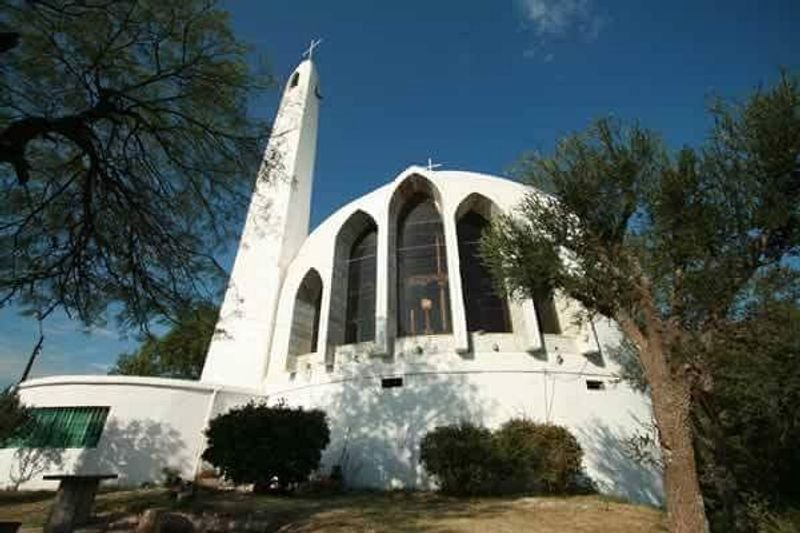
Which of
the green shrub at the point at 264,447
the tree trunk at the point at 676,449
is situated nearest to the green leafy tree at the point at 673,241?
the tree trunk at the point at 676,449

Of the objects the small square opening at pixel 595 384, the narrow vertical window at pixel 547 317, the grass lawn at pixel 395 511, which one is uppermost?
the narrow vertical window at pixel 547 317

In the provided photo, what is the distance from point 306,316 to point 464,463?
1046 cm

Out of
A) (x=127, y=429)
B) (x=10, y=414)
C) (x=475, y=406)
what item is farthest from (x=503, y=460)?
(x=10, y=414)

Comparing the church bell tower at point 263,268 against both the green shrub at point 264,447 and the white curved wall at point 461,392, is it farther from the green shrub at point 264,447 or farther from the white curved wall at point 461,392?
the green shrub at point 264,447

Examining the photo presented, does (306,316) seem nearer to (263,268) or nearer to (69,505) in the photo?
(263,268)

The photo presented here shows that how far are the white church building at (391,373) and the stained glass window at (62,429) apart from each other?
0.05 metres

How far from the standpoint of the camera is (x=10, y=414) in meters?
13.6

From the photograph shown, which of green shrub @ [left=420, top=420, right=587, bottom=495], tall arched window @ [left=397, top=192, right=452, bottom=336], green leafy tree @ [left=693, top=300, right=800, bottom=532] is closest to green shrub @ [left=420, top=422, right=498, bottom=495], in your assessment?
green shrub @ [left=420, top=420, right=587, bottom=495]

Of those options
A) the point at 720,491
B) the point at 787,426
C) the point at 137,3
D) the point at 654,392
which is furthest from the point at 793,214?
the point at 137,3

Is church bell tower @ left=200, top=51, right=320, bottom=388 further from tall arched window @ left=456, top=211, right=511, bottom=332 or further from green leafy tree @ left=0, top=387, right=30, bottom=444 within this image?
tall arched window @ left=456, top=211, right=511, bottom=332

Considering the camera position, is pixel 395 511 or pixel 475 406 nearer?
pixel 395 511

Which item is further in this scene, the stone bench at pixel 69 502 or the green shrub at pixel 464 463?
the green shrub at pixel 464 463

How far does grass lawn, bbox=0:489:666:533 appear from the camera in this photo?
24.3 feet

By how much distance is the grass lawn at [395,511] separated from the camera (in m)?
7.39
